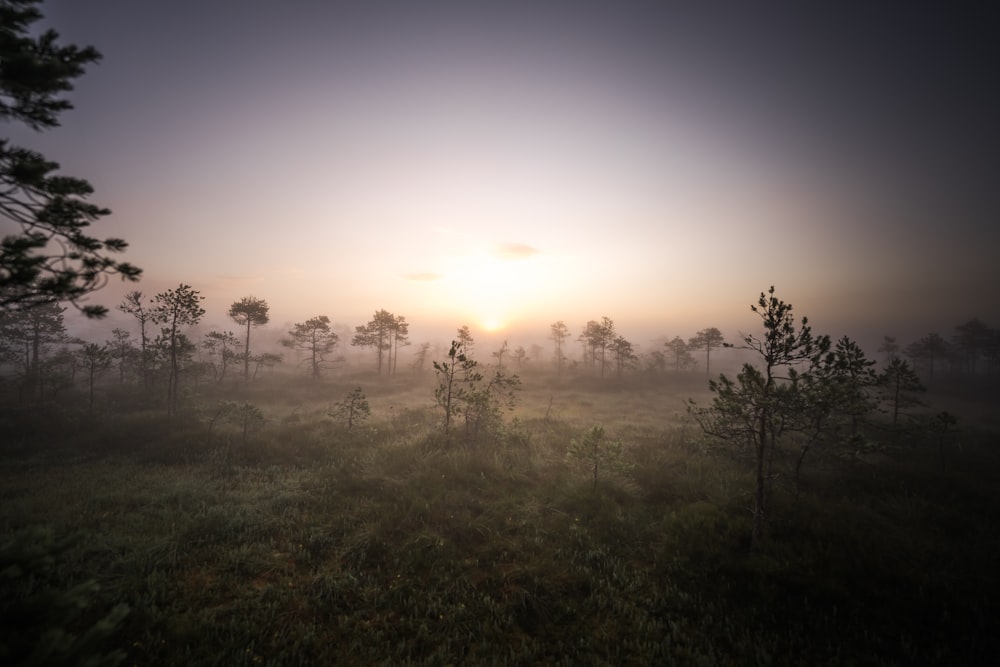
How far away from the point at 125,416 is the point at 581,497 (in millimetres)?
28819

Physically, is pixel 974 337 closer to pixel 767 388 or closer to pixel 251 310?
pixel 767 388

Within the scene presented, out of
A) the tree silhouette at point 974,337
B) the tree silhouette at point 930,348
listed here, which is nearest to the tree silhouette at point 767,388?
the tree silhouette at point 930,348

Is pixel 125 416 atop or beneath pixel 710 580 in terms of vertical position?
atop

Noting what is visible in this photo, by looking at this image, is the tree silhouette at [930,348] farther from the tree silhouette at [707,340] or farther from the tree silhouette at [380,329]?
the tree silhouette at [380,329]

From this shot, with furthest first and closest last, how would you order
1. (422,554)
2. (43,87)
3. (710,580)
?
(422,554) < (710,580) < (43,87)

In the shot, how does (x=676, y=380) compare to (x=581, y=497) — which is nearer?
(x=581, y=497)

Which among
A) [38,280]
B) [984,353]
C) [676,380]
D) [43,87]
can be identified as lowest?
[676,380]

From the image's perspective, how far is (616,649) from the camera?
6816 millimetres

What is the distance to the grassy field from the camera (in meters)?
6.73

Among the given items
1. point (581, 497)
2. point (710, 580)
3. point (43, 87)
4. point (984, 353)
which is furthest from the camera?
point (984, 353)

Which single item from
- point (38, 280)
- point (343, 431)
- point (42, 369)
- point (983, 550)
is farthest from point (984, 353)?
point (42, 369)

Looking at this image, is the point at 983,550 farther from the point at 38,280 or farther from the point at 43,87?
the point at 43,87

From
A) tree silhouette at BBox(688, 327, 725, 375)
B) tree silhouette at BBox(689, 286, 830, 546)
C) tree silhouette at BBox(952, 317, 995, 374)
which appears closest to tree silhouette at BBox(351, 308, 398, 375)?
tree silhouette at BBox(689, 286, 830, 546)

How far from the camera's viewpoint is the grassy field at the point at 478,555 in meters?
6.73
